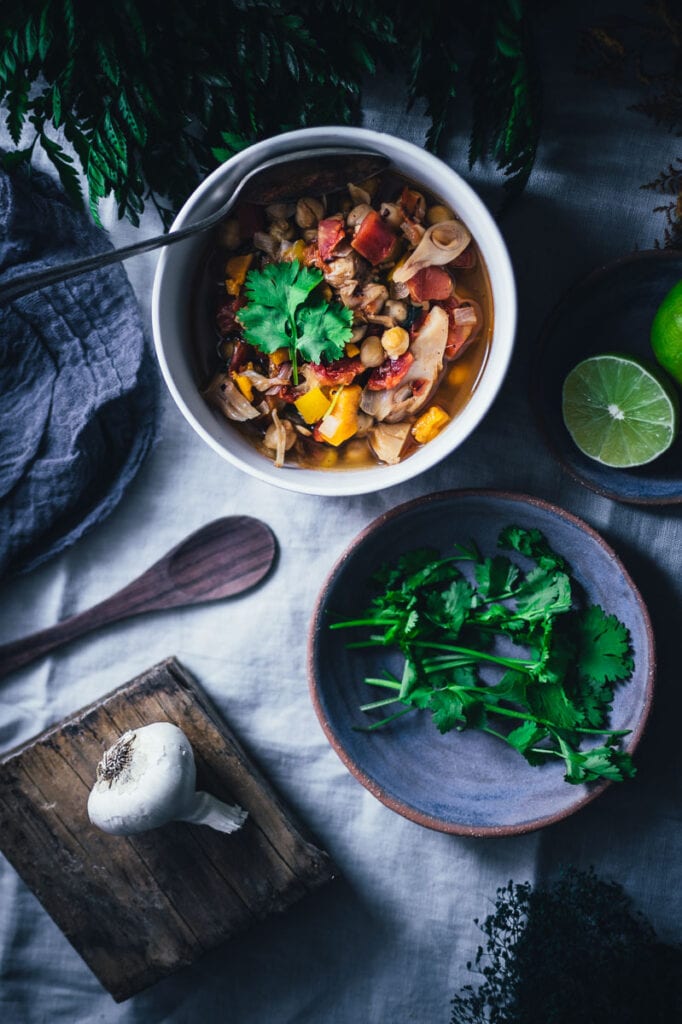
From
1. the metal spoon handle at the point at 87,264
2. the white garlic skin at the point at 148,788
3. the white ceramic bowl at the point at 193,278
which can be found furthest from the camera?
the white garlic skin at the point at 148,788

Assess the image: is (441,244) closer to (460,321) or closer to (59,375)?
(460,321)

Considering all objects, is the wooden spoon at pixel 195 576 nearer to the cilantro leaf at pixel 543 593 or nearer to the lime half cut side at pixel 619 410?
the cilantro leaf at pixel 543 593

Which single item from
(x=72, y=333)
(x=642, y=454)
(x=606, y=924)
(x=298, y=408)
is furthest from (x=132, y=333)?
(x=606, y=924)

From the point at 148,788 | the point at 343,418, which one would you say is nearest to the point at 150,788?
the point at 148,788

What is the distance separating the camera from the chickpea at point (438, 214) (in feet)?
4.85

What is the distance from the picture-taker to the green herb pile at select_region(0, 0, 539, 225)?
A: 1.37 metres

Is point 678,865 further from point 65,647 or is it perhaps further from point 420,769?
point 65,647

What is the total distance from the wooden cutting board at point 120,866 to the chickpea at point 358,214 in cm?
90

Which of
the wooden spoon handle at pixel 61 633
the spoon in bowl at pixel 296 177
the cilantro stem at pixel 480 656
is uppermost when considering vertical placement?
the spoon in bowl at pixel 296 177

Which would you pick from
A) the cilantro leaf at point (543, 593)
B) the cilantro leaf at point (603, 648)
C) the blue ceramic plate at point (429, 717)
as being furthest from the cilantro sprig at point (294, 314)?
the cilantro leaf at point (603, 648)

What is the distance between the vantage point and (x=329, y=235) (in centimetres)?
147

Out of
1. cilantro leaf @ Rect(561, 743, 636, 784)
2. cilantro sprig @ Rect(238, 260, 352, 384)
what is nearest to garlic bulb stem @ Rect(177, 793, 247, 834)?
cilantro leaf @ Rect(561, 743, 636, 784)

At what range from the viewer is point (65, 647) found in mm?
1797

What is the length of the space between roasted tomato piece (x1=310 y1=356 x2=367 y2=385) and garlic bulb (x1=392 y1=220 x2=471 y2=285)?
0.59ft
